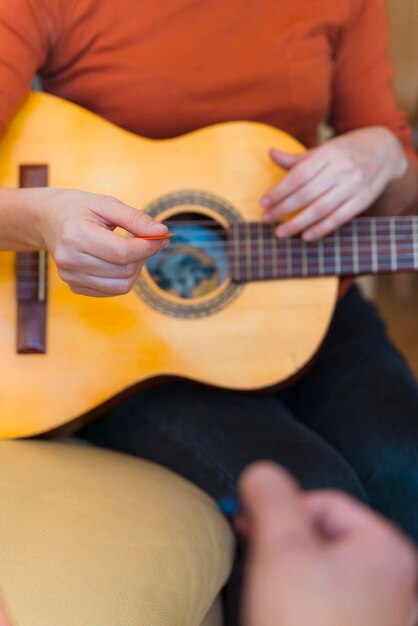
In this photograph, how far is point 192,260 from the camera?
2.53 ft

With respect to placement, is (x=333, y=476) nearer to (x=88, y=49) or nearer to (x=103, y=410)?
(x=103, y=410)

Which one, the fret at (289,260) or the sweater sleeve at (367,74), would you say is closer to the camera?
the fret at (289,260)

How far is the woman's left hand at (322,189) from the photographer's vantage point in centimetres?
75

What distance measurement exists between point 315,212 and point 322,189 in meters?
0.03

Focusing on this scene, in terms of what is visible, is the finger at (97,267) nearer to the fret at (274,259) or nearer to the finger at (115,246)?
the finger at (115,246)

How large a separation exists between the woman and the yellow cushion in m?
0.07

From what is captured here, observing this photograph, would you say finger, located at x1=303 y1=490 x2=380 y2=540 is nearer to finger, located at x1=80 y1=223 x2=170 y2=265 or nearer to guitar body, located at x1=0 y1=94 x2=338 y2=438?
finger, located at x1=80 y1=223 x2=170 y2=265

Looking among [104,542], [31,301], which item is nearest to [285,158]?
[31,301]

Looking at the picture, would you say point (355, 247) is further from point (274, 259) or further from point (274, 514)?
point (274, 514)

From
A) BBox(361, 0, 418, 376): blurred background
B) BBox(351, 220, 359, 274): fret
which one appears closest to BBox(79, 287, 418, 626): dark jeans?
BBox(351, 220, 359, 274): fret

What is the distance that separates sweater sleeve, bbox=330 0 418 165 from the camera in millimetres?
866

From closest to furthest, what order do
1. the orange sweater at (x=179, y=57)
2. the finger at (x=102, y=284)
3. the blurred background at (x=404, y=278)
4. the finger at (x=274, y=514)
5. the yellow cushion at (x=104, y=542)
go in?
the finger at (x=274, y=514), the yellow cushion at (x=104, y=542), the finger at (x=102, y=284), the orange sweater at (x=179, y=57), the blurred background at (x=404, y=278)

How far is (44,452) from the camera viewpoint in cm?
65

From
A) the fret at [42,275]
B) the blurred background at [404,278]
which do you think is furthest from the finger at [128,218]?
the blurred background at [404,278]
